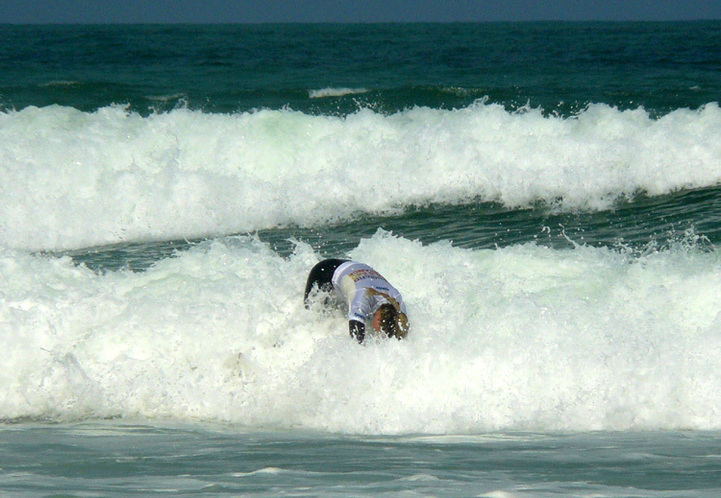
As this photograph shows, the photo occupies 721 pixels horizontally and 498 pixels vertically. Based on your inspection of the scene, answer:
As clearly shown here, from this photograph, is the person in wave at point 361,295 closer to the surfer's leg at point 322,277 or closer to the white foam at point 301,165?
the surfer's leg at point 322,277

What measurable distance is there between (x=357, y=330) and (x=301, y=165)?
21.9 ft

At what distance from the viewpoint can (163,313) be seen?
259 inches

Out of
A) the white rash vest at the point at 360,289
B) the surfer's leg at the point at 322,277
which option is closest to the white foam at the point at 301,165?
the surfer's leg at the point at 322,277

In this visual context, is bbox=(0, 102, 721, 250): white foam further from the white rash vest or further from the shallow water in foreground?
the shallow water in foreground

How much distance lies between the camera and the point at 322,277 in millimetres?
6660

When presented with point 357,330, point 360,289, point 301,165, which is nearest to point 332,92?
point 301,165

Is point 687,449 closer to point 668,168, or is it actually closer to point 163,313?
point 163,313

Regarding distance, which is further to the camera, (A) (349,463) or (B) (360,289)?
(B) (360,289)

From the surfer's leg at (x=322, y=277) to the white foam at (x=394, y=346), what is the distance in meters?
0.18

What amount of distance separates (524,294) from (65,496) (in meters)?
4.01

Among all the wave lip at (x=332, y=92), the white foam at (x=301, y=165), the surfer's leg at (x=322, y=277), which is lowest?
the surfer's leg at (x=322, y=277)

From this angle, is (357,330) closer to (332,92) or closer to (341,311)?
(341,311)

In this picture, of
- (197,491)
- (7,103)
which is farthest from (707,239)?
(7,103)

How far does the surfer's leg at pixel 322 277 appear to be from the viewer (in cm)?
660
